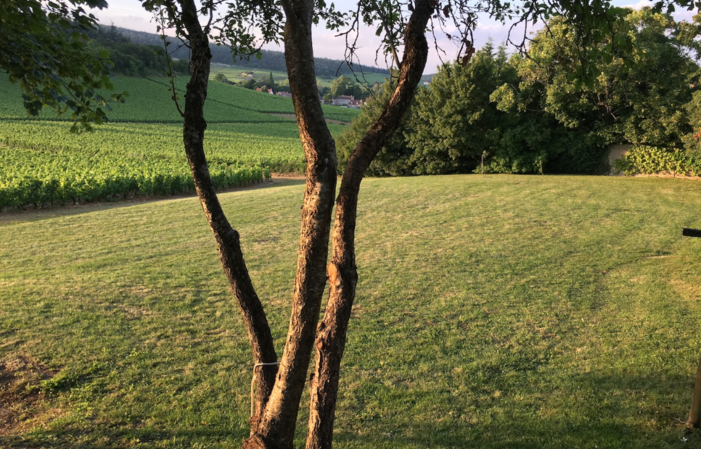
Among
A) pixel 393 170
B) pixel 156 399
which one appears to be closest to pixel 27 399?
pixel 156 399

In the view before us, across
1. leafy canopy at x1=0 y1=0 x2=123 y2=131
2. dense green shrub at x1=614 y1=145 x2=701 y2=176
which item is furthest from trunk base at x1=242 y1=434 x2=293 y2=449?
dense green shrub at x1=614 y1=145 x2=701 y2=176

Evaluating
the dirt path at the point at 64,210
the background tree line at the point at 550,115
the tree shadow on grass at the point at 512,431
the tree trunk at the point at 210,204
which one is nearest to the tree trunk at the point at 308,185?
the tree trunk at the point at 210,204

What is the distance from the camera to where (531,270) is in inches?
363

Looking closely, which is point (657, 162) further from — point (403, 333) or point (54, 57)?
point (54, 57)

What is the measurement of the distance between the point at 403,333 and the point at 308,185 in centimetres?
438

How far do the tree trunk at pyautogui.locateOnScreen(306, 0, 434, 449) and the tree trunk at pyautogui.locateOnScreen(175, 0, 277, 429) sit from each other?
28.9 inches

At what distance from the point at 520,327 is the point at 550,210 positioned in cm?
917

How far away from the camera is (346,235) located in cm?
272

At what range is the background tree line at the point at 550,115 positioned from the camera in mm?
21141

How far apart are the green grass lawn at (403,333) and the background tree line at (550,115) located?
34.8 ft

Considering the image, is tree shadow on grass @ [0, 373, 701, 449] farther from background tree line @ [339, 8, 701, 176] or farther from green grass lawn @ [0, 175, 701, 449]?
background tree line @ [339, 8, 701, 176]

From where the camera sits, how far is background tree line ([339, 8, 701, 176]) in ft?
69.4

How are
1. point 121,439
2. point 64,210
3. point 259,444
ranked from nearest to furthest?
point 259,444 → point 121,439 → point 64,210

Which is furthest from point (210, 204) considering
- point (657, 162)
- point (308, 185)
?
point (657, 162)
